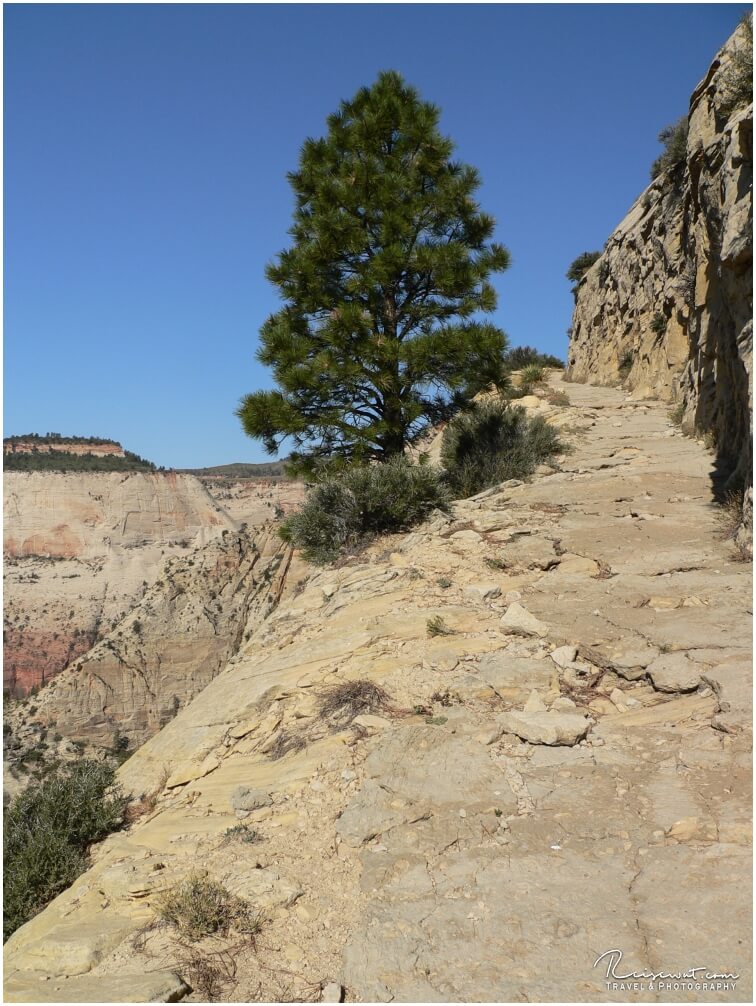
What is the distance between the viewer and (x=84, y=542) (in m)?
67.4

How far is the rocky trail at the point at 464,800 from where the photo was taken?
281cm

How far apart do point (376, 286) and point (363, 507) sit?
3809mm

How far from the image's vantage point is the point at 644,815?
3.47m

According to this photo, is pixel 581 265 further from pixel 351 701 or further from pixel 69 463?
pixel 69 463

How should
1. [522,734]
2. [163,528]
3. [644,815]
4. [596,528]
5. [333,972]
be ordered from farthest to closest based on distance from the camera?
[163,528]
[596,528]
[522,734]
[644,815]
[333,972]

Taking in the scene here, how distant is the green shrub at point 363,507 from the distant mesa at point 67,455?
71.3 meters

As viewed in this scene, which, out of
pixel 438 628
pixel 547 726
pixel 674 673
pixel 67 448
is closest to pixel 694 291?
pixel 438 628

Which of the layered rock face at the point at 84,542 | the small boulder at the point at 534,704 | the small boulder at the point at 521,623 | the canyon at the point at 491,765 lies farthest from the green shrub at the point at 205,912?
the layered rock face at the point at 84,542

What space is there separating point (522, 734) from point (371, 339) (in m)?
7.46

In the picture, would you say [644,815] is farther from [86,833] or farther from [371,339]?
[371,339]

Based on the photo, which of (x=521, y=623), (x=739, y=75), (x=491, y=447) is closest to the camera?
(x=521, y=623)

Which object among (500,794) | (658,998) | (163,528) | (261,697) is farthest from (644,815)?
(163,528)

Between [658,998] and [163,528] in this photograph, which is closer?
[658,998]

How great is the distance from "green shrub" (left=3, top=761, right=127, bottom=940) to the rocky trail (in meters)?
0.28
